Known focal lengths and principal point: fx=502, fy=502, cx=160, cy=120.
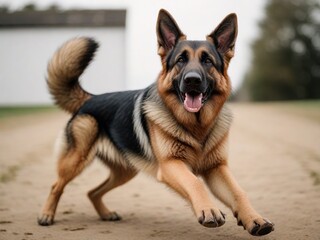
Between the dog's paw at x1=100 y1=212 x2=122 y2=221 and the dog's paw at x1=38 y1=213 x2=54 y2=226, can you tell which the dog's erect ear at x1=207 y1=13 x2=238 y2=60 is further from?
the dog's paw at x1=38 y1=213 x2=54 y2=226

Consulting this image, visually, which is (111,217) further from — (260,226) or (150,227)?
(260,226)

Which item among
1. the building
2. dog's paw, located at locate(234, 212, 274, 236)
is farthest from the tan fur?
the building

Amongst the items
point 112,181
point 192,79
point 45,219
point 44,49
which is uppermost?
point 192,79

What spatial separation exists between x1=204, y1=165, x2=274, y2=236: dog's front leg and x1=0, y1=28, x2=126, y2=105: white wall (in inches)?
1076

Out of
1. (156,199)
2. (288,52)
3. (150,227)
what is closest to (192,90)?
(150,227)

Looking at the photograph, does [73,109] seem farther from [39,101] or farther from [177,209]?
[39,101]

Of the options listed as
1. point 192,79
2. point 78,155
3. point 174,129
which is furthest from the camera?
point 78,155

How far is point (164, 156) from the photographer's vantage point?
479 cm

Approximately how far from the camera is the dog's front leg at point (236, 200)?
4.12m

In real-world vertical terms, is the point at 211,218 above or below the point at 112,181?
above

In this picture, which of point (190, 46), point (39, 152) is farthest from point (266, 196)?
point (39, 152)

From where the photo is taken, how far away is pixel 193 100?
4809mm

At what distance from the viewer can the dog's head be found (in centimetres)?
468

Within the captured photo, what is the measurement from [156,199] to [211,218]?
2.74 m
